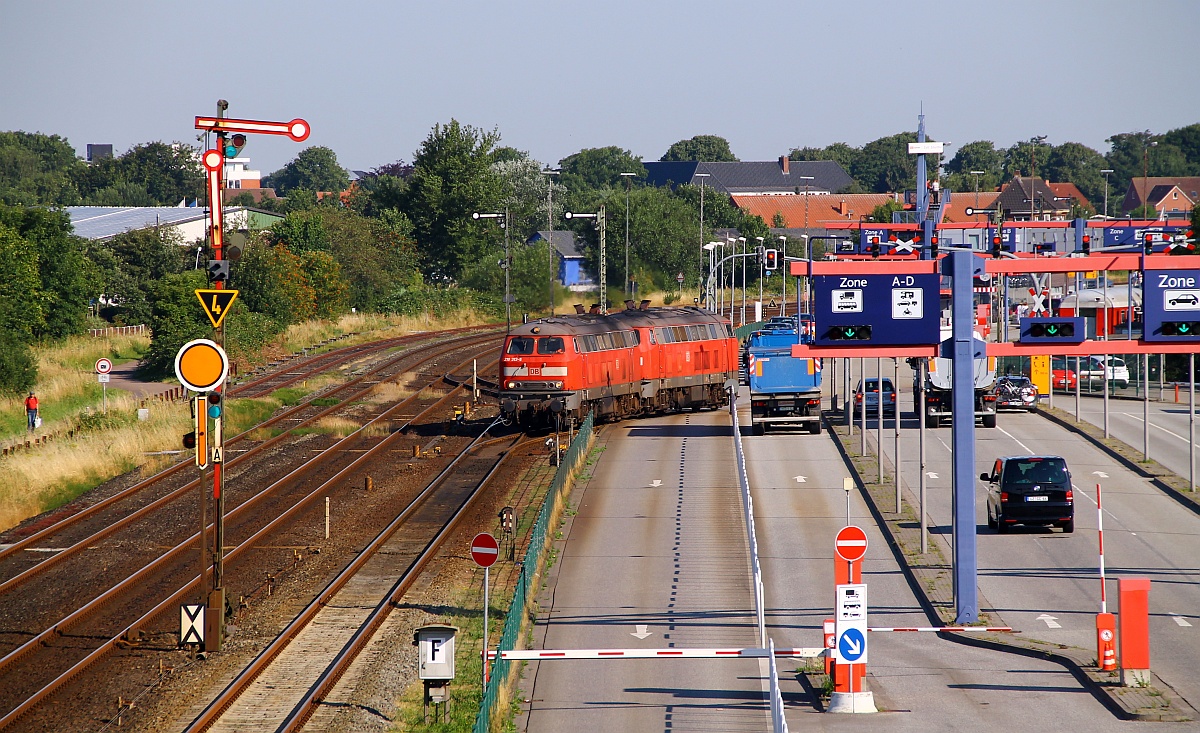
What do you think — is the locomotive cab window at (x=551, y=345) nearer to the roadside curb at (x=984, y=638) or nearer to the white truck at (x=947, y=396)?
the roadside curb at (x=984, y=638)

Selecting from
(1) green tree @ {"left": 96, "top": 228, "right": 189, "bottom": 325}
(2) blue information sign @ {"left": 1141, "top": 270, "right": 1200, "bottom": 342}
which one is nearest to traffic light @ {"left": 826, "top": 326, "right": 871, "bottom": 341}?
(2) blue information sign @ {"left": 1141, "top": 270, "right": 1200, "bottom": 342}

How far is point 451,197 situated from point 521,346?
6227cm

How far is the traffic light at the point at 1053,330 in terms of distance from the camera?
70.6 feet

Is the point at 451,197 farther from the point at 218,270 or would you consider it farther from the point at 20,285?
the point at 218,270

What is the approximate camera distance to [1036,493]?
28.8 meters

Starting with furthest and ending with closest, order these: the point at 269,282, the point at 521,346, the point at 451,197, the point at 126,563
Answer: the point at 451,197
the point at 269,282
the point at 521,346
the point at 126,563

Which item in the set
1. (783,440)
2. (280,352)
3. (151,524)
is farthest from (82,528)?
(280,352)

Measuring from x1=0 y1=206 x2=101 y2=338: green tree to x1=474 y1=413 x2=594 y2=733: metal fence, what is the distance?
38498mm

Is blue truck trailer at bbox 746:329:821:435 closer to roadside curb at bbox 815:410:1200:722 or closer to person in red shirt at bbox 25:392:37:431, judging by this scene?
roadside curb at bbox 815:410:1200:722

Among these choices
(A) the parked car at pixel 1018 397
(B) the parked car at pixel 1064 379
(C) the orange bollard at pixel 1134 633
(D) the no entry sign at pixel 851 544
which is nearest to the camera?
(D) the no entry sign at pixel 851 544

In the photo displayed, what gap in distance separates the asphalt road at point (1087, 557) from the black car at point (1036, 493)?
18.9 inches

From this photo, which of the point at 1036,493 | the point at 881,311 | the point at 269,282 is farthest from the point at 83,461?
the point at 269,282

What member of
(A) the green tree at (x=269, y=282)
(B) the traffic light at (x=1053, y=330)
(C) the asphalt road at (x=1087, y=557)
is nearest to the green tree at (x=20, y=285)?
(A) the green tree at (x=269, y=282)

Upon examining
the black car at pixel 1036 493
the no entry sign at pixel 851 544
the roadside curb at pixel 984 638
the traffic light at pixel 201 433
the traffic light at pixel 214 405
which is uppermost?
the traffic light at pixel 214 405
